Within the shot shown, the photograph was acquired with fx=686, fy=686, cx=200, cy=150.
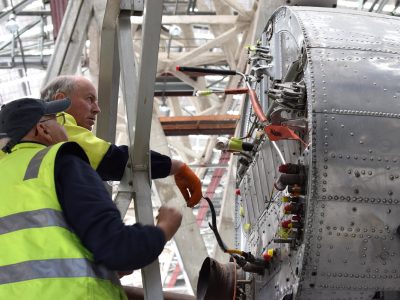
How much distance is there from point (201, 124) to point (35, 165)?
1459 cm

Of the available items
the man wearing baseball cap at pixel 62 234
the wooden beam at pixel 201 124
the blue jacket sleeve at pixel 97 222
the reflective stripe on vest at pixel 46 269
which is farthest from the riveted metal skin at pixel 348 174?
the wooden beam at pixel 201 124

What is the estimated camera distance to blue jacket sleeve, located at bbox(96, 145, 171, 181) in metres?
4.39

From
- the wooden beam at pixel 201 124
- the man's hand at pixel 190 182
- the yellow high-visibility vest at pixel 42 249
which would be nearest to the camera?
the yellow high-visibility vest at pixel 42 249

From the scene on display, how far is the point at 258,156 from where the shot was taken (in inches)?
250

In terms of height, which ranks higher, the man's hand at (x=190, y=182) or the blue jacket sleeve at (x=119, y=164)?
the blue jacket sleeve at (x=119, y=164)

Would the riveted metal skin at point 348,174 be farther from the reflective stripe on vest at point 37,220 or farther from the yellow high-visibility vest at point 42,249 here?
the reflective stripe on vest at point 37,220

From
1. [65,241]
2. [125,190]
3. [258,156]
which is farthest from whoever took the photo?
[258,156]

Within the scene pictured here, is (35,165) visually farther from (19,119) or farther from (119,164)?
(119,164)

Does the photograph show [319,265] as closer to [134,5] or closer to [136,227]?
[136,227]

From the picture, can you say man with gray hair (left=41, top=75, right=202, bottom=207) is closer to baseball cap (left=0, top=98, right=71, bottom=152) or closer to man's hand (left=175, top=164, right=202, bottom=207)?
man's hand (left=175, top=164, right=202, bottom=207)

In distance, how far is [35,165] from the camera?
3.19 meters

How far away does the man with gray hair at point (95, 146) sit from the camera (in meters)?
4.25

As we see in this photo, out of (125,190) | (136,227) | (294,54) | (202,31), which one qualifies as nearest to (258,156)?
(294,54)

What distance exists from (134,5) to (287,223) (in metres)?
1.99
